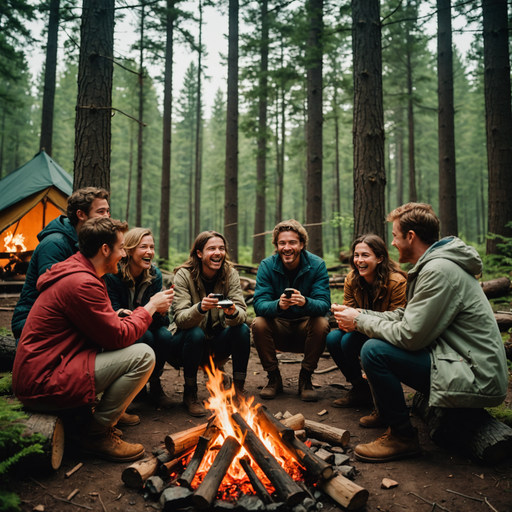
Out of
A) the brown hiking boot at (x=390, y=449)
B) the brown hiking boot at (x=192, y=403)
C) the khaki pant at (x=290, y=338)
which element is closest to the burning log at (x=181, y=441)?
the brown hiking boot at (x=192, y=403)

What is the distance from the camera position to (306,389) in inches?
162

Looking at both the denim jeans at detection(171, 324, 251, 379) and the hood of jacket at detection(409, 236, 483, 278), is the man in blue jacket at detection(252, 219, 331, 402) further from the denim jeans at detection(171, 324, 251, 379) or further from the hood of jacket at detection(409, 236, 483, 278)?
the hood of jacket at detection(409, 236, 483, 278)

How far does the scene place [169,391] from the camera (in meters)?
4.40

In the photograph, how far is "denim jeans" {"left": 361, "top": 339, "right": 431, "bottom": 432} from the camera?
2734mm

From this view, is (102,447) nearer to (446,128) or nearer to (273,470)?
(273,470)

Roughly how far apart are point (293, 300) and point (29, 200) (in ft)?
28.6

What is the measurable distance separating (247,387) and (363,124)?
14.1 ft

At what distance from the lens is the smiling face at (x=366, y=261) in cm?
376

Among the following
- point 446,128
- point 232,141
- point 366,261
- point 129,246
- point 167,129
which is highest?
point 167,129

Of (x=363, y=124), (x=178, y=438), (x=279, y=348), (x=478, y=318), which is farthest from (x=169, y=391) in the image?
(x=363, y=124)

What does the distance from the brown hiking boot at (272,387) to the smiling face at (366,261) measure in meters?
1.58

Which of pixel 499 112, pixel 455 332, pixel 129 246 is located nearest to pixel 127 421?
pixel 129 246

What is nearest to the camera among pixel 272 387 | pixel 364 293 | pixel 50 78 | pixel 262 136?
pixel 364 293

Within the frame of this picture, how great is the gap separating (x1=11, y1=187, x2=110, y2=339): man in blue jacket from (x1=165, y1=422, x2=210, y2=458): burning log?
161 centimetres
